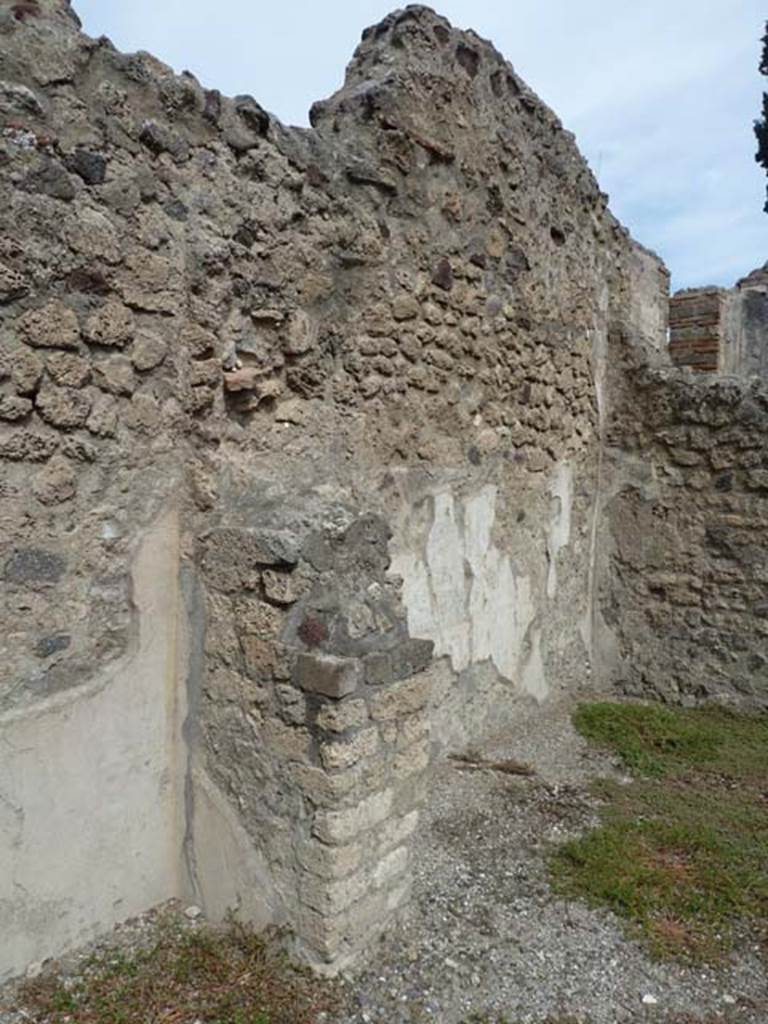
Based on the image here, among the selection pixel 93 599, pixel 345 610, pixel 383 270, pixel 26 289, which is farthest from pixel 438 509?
pixel 26 289

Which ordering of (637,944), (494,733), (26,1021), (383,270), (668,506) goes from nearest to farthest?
(26,1021), (637,944), (383,270), (494,733), (668,506)

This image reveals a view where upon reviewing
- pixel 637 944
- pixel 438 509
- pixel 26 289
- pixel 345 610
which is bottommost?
pixel 637 944

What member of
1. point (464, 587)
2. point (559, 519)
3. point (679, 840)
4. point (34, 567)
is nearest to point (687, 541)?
point (559, 519)

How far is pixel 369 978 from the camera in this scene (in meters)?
2.41

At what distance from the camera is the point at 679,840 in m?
3.33

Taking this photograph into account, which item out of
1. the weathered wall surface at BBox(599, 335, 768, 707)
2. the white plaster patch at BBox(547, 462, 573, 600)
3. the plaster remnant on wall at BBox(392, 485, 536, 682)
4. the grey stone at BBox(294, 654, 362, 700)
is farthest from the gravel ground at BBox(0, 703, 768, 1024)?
the weathered wall surface at BBox(599, 335, 768, 707)

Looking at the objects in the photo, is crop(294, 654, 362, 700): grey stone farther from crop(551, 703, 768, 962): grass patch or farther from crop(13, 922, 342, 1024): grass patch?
crop(551, 703, 768, 962): grass patch

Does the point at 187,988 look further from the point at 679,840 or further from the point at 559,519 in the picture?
the point at 559,519

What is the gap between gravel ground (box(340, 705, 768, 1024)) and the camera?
2.34 meters

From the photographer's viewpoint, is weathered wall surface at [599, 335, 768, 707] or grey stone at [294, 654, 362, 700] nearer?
grey stone at [294, 654, 362, 700]

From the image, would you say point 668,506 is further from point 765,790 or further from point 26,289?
point 26,289

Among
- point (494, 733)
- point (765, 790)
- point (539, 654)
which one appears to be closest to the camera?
point (765, 790)

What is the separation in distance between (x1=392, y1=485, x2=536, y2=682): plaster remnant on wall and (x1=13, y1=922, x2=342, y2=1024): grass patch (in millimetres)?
1811

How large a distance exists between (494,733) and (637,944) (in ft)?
6.31
